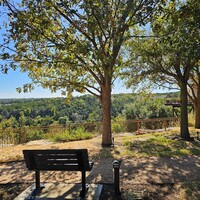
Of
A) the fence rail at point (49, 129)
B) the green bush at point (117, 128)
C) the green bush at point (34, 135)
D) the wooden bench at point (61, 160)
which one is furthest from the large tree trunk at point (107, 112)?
the green bush at point (117, 128)

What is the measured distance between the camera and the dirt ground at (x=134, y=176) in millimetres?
4070

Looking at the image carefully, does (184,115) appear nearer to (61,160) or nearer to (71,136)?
(71,136)

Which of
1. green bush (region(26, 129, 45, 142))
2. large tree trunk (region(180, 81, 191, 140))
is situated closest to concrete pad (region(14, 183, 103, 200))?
large tree trunk (region(180, 81, 191, 140))

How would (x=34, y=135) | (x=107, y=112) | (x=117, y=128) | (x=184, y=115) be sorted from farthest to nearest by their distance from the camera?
1. (x=117, y=128)
2. (x=34, y=135)
3. (x=184, y=115)
4. (x=107, y=112)

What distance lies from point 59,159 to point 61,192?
602 mm

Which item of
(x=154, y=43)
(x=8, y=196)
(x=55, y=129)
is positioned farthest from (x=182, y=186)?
(x=55, y=129)

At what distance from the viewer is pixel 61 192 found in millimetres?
4012

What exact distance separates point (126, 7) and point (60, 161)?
5001 mm

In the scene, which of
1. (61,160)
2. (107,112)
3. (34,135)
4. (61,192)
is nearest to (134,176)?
(61,192)

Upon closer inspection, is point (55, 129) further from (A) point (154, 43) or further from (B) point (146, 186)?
(B) point (146, 186)

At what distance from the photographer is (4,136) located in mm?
12750

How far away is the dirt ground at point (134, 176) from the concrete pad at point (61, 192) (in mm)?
183

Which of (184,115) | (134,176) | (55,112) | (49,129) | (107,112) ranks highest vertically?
(107,112)

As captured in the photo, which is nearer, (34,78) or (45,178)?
(45,178)
